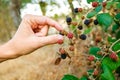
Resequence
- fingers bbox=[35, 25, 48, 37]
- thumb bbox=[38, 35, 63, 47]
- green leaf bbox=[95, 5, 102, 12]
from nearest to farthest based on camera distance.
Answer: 1. thumb bbox=[38, 35, 63, 47]
2. green leaf bbox=[95, 5, 102, 12]
3. fingers bbox=[35, 25, 48, 37]

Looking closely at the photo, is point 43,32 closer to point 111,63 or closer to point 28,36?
point 28,36

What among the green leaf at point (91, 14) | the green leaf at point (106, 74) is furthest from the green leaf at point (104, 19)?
the green leaf at point (106, 74)

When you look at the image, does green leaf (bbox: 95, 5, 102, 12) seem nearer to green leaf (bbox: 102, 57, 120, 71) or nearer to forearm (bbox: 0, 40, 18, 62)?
green leaf (bbox: 102, 57, 120, 71)

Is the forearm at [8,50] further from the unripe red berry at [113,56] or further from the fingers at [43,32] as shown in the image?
the unripe red berry at [113,56]

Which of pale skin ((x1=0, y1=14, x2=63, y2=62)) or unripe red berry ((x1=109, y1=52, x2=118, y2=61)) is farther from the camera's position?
pale skin ((x1=0, y1=14, x2=63, y2=62))

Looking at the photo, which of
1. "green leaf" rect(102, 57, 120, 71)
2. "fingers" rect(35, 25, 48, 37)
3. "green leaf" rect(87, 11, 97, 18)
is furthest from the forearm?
"green leaf" rect(102, 57, 120, 71)

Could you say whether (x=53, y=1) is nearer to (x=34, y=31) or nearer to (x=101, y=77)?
(x=34, y=31)
